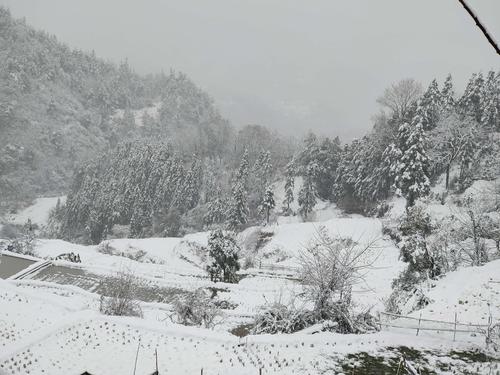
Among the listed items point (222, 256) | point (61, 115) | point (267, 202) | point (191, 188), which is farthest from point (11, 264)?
point (61, 115)

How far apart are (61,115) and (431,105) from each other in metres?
141

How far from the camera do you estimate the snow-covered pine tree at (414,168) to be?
1853 inches

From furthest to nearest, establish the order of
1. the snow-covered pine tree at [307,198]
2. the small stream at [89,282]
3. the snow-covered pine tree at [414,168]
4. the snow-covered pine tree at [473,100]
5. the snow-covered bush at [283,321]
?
the snow-covered pine tree at [307,198] → the snow-covered pine tree at [473,100] → the snow-covered pine tree at [414,168] → the small stream at [89,282] → the snow-covered bush at [283,321]

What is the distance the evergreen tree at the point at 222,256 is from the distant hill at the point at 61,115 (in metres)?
78.6

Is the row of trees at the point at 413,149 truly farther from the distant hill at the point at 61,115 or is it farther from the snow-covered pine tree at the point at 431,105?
the distant hill at the point at 61,115

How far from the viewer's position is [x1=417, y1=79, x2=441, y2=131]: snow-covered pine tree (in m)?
59.5

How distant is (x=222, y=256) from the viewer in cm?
3406

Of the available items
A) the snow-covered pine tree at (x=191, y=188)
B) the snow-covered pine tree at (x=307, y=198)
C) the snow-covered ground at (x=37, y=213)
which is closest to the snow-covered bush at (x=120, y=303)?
the snow-covered pine tree at (x=307, y=198)

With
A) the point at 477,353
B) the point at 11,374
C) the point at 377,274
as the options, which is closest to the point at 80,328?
the point at 11,374

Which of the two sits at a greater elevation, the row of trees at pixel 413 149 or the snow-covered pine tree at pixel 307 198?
the row of trees at pixel 413 149

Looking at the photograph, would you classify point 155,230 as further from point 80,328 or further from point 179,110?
point 179,110

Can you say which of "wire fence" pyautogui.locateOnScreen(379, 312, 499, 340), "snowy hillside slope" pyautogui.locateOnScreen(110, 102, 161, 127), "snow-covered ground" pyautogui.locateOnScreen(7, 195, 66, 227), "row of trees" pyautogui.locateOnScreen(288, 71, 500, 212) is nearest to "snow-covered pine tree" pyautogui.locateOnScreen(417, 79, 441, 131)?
"row of trees" pyautogui.locateOnScreen(288, 71, 500, 212)

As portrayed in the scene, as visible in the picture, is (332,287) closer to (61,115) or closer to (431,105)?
(431,105)

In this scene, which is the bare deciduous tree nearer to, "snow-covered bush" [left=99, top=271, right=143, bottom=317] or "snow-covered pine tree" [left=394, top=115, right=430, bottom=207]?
"snow-covered bush" [left=99, top=271, right=143, bottom=317]
